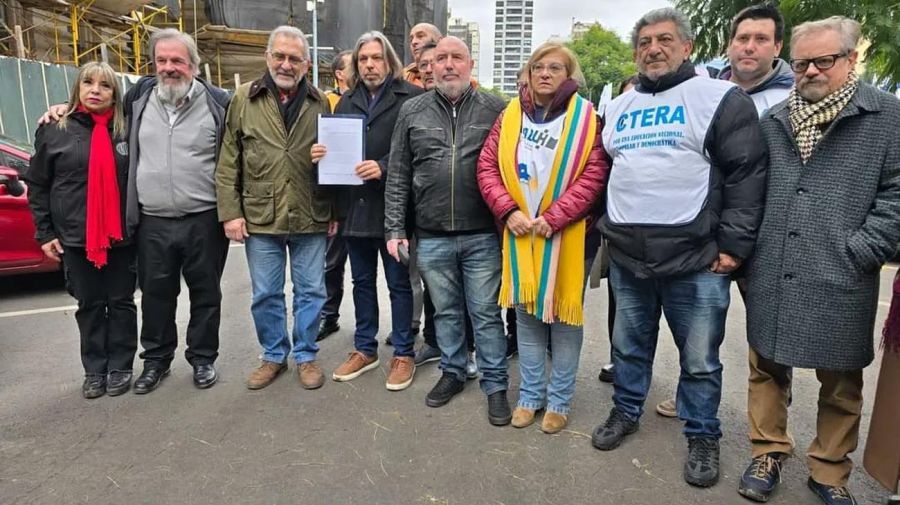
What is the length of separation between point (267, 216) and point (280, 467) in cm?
150

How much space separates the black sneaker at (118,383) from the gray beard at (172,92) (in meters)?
1.73

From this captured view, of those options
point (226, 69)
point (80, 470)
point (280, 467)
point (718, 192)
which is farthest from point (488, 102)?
point (226, 69)

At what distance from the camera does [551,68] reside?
3.10m

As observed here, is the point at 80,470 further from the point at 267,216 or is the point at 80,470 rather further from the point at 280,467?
the point at 267,216

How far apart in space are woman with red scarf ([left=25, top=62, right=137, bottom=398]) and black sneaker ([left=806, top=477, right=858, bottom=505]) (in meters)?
3.83

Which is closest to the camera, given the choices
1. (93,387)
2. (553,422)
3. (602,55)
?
(553,422)

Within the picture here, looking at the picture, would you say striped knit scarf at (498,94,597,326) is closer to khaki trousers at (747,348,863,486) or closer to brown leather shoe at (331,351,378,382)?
khaki trousers at (747,348,863,486)

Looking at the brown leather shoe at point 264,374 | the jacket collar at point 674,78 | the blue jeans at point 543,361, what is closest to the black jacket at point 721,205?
the jacket collar at point 674,78

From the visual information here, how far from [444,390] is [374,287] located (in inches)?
34.5

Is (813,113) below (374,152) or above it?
above

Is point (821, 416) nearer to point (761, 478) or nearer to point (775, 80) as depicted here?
point (761, 478)

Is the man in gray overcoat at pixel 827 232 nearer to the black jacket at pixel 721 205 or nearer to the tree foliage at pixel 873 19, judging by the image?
the black jacket at pixel 721 205

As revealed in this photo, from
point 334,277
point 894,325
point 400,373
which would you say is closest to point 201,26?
point 334,277

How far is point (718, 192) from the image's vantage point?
276cm
